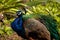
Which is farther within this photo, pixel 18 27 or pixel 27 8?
pixel 27 8

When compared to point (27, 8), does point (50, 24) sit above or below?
below

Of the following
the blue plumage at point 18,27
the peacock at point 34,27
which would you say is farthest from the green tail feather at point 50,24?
the blue plumage at point 18,27

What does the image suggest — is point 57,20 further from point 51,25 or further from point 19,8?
point 19,8

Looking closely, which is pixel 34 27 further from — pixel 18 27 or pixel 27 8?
pixel 27 8

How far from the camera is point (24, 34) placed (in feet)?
10.3

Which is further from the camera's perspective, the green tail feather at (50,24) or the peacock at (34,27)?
the green tail feather at (50,24)

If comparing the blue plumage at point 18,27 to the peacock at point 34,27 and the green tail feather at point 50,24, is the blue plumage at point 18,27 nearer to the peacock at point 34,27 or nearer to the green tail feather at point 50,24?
the peacock at point 34,27

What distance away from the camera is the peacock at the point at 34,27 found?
311cm

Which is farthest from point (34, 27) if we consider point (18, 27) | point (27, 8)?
point (27, 8)

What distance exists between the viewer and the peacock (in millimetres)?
3109

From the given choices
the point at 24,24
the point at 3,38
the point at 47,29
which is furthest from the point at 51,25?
the point at 3,38

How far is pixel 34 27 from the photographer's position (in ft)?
10.2

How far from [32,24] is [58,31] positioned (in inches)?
16.9

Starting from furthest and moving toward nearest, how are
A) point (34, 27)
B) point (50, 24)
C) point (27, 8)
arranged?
1. point (27, 8)
2. point (50, 24)
3. point (34, 27)
